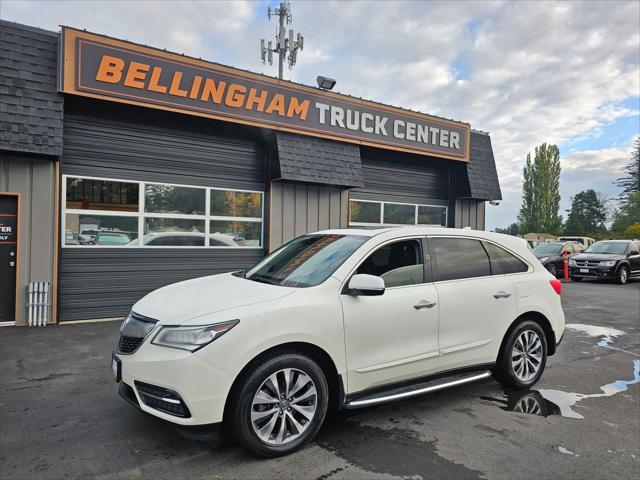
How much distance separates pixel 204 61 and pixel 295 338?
7.06m

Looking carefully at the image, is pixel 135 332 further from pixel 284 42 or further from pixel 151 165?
pixel 284 42

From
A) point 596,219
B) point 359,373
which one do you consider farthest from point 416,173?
point 596,219

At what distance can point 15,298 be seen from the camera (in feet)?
23.4

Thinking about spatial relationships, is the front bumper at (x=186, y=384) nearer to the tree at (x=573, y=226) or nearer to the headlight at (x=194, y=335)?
the headlight at (x=194, y=335)

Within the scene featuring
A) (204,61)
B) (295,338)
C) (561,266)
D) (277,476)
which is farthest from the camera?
(561,266)

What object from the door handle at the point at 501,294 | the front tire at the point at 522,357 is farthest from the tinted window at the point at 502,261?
the front tire at the point at 522,357

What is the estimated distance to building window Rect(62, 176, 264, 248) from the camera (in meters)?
7.75

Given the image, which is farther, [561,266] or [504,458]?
[561,266]

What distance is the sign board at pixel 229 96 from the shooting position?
7.28 meters

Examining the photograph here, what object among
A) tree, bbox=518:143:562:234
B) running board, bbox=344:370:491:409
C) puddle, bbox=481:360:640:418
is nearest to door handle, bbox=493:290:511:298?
running board, bbox=344:370:491:409

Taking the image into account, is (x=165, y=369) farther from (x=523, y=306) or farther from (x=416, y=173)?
(x=416, y=173)

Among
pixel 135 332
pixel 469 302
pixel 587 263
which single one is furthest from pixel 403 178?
pixel 135 332

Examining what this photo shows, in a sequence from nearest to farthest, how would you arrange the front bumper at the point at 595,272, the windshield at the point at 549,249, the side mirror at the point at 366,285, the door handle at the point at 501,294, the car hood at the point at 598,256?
1. the side mirror at the point at 366,285
2. the door handle at the point at 501,294
3. the front bumper at the point at 595,272
4. the car hood at the point at 598,256
5. the windshield at the point at 549,249

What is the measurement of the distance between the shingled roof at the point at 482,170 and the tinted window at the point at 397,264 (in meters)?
9.39
